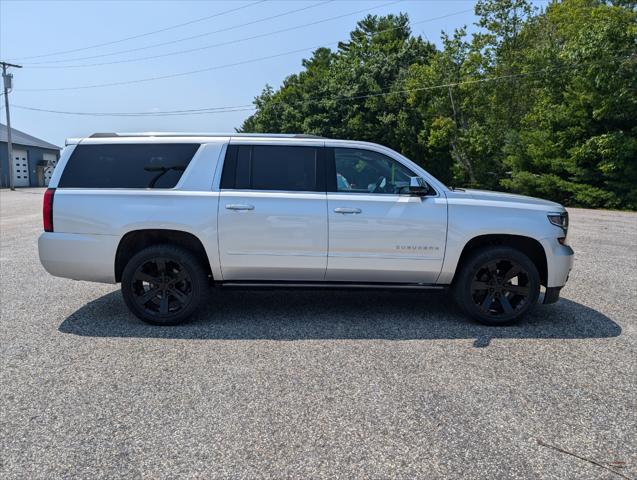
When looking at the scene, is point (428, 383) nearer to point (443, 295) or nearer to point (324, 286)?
point (324, 286)

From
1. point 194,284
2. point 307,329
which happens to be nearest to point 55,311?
point 194,284

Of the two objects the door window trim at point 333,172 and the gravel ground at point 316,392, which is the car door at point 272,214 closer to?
the door window trim at point 333,172

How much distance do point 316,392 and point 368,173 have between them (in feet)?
8.32

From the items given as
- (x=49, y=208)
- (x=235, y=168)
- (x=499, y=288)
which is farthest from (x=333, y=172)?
(x=49, y=208)

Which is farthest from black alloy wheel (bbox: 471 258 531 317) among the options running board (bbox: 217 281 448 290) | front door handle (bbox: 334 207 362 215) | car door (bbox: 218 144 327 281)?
car door (bbox: 218 144 327 281)

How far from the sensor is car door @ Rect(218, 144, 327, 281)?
17.0ft

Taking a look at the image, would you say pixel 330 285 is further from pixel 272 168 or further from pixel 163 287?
pixel 163 287

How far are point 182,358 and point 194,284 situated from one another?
985 millimetres

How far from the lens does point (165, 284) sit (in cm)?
530

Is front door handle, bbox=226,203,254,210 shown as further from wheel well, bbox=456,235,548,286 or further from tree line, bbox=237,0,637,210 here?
tree line, bbox=237,0,637,210

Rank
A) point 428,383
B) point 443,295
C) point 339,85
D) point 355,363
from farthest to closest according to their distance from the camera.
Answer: point 339,85
point 443,295
point 355,363
point 428,383

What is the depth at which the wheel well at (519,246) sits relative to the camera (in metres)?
5.43

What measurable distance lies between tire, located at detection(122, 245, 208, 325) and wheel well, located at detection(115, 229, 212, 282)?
0.12 meters

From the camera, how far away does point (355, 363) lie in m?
4.31
